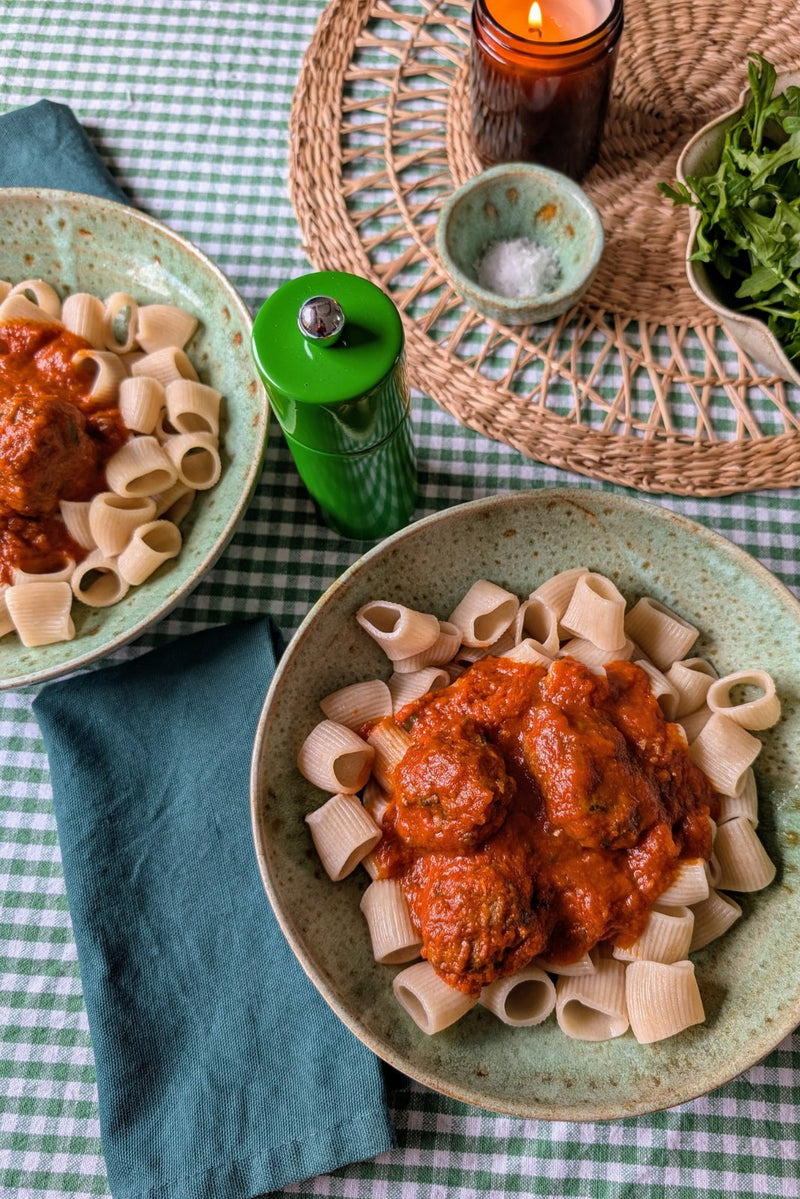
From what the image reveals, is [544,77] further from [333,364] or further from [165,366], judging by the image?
[165,366]

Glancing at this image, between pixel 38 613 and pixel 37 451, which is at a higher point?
pixel 37 451

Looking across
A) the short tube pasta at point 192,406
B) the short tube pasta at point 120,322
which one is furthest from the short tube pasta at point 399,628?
the short tube pasta at point 120,322

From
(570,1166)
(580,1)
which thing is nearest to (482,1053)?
(570,1166)

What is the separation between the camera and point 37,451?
1948mm

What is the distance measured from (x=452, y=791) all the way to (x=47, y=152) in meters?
1.94

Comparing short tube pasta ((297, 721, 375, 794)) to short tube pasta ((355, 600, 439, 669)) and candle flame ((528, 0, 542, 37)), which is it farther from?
candle flame ((528, 0, 542, 37))

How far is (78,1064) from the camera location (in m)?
1.88

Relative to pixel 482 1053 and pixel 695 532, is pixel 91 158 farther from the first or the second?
pixel 482 1053

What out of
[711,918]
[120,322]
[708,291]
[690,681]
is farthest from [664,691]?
[120,322]

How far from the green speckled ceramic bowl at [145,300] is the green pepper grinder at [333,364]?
291 mm

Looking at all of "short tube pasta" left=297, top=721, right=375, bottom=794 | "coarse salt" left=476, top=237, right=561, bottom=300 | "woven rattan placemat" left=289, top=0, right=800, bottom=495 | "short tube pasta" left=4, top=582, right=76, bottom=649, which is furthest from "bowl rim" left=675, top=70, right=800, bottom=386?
"short tube pasta" left=4, top=582, right=76, bottom=649

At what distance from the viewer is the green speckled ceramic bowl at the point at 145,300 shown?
1.95 metres

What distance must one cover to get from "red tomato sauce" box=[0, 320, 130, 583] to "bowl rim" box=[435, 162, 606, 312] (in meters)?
0.81

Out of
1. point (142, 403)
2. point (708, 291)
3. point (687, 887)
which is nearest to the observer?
point (687, 887)
